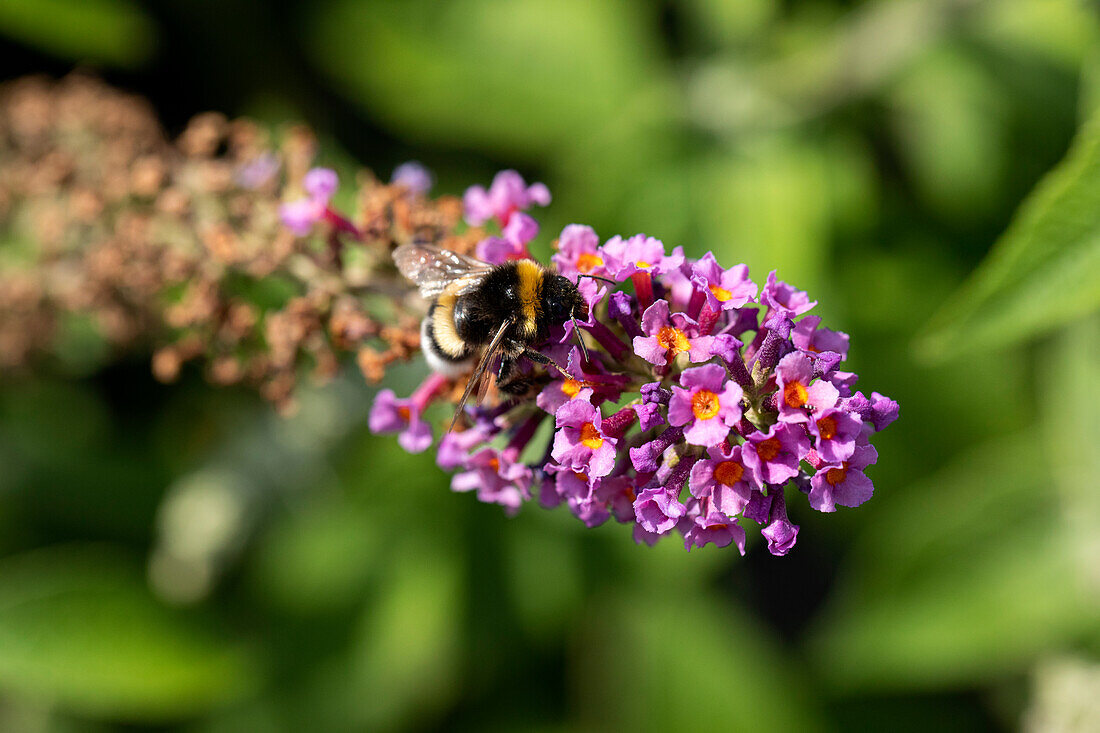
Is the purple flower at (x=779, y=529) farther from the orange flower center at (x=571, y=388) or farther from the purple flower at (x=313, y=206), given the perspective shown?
the purple flower at (x=313, y=206)

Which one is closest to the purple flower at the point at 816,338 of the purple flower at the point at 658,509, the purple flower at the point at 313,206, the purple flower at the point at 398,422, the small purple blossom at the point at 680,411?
the small purple blossom at the point at 680,411

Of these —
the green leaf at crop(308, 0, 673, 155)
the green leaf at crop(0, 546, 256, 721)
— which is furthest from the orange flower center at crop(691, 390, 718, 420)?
the green leaf at crop(0, 546, 256, 721)

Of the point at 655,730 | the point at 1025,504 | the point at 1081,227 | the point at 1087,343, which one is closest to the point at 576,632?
the point at 655,730

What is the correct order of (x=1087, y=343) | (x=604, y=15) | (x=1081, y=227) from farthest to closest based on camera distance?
(x=604, y=15) → (x=1087, y=343) → (x=1081, y=227)

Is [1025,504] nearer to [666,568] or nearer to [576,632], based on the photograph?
[666,568]

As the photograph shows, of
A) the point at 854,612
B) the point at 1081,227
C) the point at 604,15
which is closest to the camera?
the point at 1081,227
